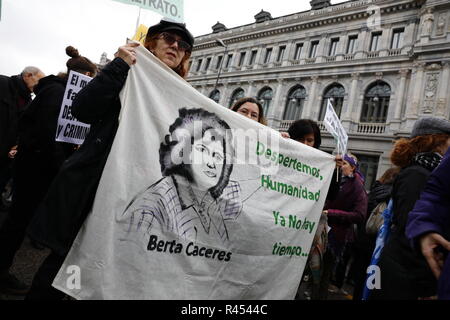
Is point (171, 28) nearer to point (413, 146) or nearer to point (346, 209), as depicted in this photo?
point (413, 146)

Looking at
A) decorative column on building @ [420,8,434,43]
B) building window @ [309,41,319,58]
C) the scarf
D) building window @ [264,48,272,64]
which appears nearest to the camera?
the scarf

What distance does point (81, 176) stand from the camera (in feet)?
5.28

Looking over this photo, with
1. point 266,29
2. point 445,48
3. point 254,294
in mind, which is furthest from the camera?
point 266,29

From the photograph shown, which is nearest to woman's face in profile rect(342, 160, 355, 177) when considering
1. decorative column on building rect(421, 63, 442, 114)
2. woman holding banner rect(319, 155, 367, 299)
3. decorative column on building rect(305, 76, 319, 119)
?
woman holding banner rect(319, 155, 367, 299)

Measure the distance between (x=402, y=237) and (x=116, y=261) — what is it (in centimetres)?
187

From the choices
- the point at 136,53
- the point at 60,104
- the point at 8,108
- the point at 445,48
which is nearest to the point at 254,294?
the point at 136,53

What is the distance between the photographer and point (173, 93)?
194 centimetres

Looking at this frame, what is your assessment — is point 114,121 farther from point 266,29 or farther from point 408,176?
point 266,29

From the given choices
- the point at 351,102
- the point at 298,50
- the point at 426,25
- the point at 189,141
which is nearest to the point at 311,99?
the point at 351,102

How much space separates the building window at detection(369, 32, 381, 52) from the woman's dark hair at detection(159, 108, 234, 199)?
817 inches

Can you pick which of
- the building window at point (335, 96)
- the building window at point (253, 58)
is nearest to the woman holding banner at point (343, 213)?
the building window at point (335, 96)

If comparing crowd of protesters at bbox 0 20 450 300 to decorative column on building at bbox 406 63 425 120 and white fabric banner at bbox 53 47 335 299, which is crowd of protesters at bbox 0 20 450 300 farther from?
decorative column on building at bbox 406 63 425 120

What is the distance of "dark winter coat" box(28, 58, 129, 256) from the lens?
1.55m

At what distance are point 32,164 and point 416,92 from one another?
18141 mm
